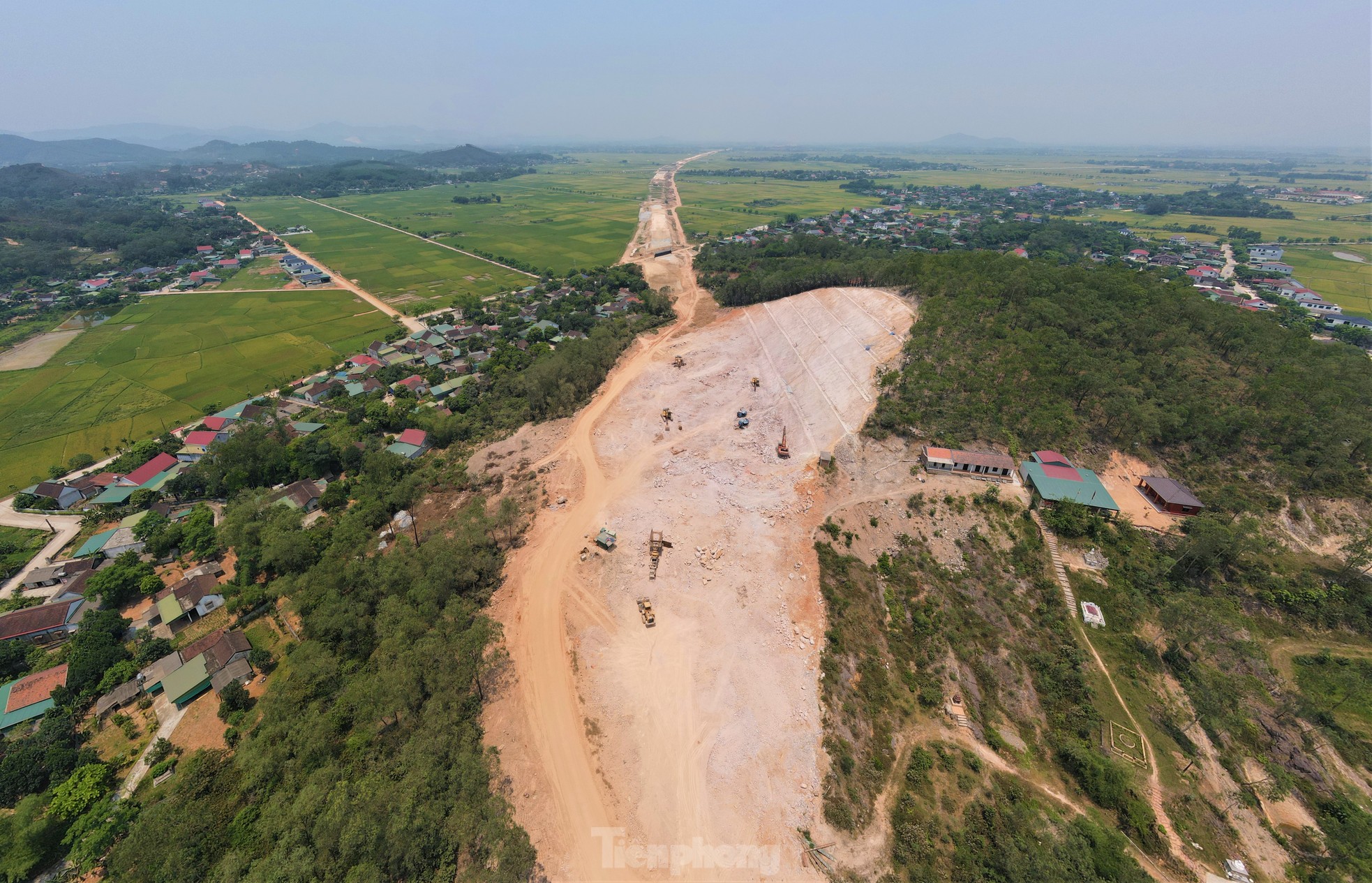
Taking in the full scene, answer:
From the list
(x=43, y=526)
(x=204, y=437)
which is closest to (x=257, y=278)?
(x=204, y=437)

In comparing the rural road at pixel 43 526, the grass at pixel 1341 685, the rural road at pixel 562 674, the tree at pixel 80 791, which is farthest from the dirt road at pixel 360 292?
the grass at pixel 1341 685

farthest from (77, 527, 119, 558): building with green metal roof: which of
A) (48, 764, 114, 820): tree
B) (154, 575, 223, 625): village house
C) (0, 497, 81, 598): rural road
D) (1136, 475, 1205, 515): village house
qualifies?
(1136, 475, 1205, 515): village house

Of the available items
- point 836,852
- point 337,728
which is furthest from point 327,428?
point 836,852

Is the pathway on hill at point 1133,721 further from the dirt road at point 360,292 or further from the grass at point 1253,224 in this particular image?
the grass at point 1253,224

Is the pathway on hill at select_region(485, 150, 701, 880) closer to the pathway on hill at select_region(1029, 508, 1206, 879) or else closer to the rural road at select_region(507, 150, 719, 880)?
the rural road at select_region(507, 150, 719, 880)

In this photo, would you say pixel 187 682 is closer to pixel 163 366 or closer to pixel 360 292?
pixel 163 366

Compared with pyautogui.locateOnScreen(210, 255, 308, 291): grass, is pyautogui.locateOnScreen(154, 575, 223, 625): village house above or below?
below

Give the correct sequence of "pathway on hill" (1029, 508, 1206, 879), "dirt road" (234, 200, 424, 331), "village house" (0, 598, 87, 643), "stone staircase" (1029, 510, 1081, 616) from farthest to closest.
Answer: "dirt road" (234, 200, 424, 331) < "village house" (0, 598, 87, 643) < "stone staircase" (1029, 510, 1081, 616) < "pathway on hill" (1029, 508, 1206, 879)

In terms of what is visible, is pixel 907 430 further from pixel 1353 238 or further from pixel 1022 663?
pixel 1353 238
